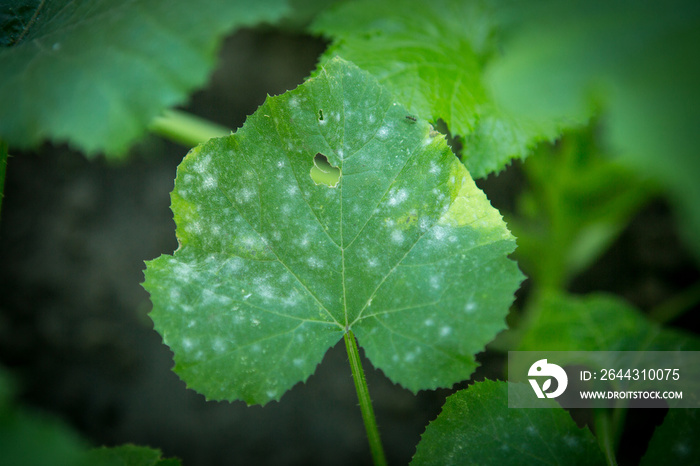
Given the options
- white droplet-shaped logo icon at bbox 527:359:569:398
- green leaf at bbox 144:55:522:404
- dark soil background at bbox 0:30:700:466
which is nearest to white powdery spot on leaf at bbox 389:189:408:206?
green leaf at bbox 144:55:522:404

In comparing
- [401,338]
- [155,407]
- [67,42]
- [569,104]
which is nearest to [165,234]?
[155,407]

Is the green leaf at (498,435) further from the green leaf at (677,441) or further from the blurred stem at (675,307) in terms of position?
the blurred stem at (675,307)

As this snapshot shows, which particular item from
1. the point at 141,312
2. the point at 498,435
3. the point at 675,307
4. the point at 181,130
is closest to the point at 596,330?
the point at 498,435

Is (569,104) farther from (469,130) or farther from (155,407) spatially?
(155,407)

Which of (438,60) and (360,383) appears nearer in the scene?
(360,383)

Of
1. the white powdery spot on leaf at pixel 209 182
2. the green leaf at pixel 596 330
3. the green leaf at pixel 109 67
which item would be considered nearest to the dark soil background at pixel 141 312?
the green leaf at pixel 596 330

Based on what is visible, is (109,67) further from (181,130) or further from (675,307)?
(675,307)
